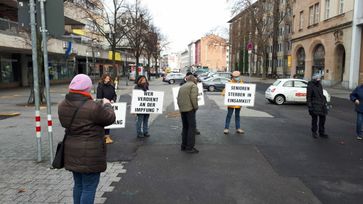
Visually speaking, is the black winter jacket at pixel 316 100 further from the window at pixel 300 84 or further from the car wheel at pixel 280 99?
the window at pixel 300 84

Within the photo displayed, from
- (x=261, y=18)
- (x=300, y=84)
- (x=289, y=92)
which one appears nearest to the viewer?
(x=289, y=92)

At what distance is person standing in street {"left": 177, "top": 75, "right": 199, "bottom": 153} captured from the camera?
7.11 m

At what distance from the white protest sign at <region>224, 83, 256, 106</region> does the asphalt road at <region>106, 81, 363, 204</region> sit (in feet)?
2.85

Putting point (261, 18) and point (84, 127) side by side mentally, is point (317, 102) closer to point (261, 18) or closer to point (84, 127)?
point (84, 127)

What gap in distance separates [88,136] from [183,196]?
1.84 metres

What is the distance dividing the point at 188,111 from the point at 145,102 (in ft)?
6.69

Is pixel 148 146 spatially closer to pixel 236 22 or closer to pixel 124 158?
pixel 124 158

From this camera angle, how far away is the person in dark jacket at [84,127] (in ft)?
11.1

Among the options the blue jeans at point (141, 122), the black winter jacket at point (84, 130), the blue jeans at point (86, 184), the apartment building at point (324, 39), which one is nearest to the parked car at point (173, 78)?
the apartment building at point (324, 39)

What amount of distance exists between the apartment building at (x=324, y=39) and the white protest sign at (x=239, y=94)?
2383 centimetres

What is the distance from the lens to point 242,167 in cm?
607

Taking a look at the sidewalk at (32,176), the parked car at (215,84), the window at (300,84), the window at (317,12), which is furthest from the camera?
the window at (317,12)

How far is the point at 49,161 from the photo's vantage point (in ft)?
21.2

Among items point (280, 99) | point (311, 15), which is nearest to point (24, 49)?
point (280, 99)
